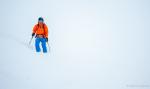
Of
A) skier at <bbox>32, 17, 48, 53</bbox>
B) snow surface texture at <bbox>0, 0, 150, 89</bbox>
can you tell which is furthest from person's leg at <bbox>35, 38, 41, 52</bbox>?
snow surface texture at <bbox>0, 0, 150, 89</bbox>

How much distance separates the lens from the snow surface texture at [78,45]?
5660 millimetres

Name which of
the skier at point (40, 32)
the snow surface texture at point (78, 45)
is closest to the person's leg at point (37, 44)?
the skier at point (40, 32)

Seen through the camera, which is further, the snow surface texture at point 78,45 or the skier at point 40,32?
the skier at point 40,32

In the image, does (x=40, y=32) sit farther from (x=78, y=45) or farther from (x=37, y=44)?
(x=78, y=45)

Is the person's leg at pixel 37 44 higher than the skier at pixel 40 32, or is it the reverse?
the skier at pixel 40 32

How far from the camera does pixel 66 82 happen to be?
5.52m

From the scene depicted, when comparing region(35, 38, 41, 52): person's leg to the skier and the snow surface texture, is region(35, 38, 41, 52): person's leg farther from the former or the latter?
the snow surface texture

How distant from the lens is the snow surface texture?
223 inches

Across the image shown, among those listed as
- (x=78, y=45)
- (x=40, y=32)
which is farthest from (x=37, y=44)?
(x=78, y=45)

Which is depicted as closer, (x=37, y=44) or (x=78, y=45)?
(x=37, y=44)

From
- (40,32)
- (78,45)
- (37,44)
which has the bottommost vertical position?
(78,45)

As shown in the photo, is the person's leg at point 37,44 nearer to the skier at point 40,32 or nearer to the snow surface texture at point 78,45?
the skier at point 40,32

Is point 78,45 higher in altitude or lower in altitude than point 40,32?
lower

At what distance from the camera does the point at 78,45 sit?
25.0 ft
